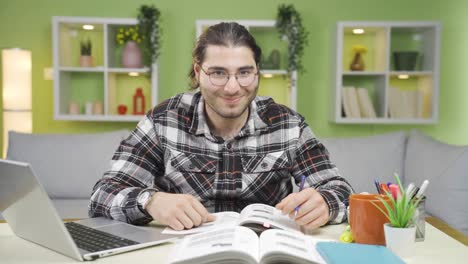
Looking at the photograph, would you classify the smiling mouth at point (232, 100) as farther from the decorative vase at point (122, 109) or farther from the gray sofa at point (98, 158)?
the decorative vase at point (122, 109)

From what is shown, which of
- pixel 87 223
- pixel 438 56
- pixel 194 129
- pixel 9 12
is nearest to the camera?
pixel 87 223

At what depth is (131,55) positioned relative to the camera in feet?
12.2

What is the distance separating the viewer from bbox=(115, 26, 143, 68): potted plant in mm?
3729

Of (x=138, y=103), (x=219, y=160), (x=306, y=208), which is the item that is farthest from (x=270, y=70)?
(x=306, y=208)

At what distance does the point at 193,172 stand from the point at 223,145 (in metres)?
0.13

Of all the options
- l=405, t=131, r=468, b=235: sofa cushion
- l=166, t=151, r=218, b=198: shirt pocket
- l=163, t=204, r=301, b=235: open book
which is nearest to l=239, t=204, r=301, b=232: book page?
l=163, t=204, r=301, b=235: open book

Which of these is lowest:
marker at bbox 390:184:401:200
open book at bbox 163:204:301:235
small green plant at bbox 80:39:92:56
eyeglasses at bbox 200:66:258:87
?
open book at bbox 163:204:301:235

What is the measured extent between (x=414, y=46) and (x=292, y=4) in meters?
0.97

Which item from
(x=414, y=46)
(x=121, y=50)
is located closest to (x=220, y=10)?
(x=121, y=50)

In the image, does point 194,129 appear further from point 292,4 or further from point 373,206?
point 292,4

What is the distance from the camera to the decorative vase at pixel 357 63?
3762mm

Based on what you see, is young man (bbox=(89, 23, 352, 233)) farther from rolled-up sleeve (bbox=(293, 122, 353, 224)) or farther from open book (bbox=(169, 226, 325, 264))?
open book (bbox=(169, 226, 325, 264))

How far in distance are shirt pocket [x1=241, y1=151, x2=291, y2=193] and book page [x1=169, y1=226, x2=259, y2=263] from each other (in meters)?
0.63

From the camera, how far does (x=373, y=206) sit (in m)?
1.13
